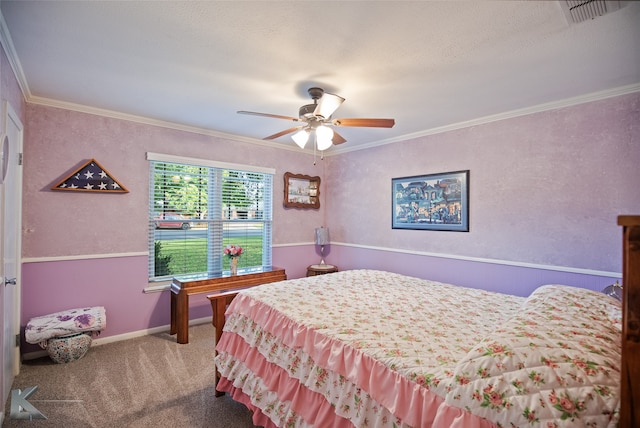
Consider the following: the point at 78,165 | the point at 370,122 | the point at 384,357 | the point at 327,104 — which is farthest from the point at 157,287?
the point at 384,357

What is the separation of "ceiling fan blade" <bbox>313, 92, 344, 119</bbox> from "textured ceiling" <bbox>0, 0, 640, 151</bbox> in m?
0.19

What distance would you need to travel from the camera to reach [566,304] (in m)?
1.53

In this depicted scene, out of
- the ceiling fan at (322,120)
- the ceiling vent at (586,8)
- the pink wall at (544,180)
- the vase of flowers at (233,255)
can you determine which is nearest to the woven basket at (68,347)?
the vase of flowers at (233,255)

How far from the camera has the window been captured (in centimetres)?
375

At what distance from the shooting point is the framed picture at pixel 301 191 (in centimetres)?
484

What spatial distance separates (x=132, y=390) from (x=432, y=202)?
3.58 metres

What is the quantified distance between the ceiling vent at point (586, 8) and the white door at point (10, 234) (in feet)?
10.8

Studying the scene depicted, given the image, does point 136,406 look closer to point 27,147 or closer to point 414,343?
point 414,343

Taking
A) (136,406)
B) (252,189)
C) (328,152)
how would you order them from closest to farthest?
(136,406)
(252,189)
(328,152)

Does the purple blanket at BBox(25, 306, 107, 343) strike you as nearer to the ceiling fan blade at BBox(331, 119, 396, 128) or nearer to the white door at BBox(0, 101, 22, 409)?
the white door at BBox(0, 101, 22, 409)

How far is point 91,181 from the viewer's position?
10.6 ft

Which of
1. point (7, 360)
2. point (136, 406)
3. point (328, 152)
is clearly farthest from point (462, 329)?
point (328, 152)

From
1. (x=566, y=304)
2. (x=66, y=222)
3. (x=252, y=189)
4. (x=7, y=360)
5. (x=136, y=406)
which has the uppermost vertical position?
(x=252, y=189)

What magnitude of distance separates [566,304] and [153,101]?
355 cm
